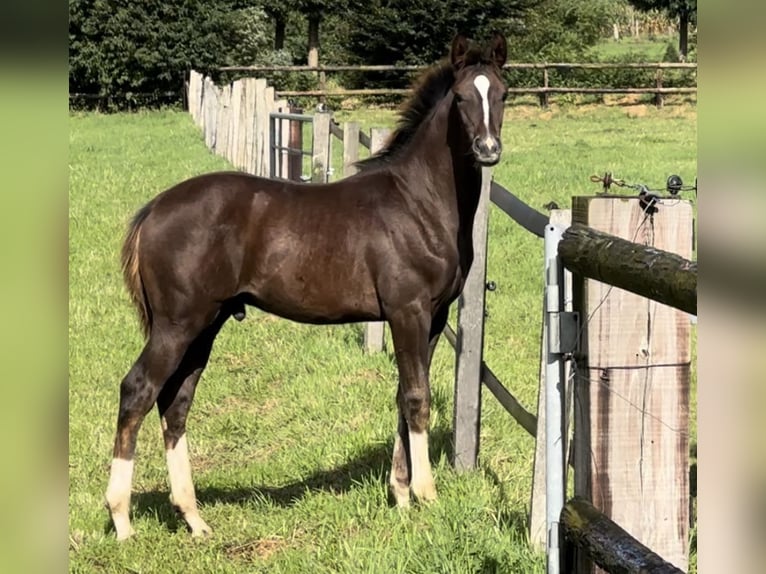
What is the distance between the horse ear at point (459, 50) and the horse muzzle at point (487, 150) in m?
0.49

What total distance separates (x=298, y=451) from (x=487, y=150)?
6.80ft

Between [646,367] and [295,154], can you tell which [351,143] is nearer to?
[646,367]

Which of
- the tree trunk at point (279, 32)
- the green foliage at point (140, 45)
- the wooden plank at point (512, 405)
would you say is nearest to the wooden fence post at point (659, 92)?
the green foliage at point (140, 45)

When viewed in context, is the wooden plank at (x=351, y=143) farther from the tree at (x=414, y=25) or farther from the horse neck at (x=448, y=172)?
the tree at (x=414, y=25)

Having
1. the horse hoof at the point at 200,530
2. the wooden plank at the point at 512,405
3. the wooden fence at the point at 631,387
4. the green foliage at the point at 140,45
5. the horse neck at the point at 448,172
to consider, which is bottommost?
the horse hoof at the point at 200,530

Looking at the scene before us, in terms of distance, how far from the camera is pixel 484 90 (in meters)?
3.82

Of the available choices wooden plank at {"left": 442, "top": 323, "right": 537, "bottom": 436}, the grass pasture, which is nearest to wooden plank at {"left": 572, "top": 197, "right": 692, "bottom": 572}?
the grass pasture

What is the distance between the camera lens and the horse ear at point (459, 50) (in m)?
3.97

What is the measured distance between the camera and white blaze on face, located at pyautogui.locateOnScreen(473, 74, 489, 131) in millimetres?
3783

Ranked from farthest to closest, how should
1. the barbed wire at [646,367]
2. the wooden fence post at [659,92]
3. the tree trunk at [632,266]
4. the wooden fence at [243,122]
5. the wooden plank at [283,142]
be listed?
the wooden fence post at [659,92]
the wooden fence at [243,122]
the wooden plank at [283,142]
the barbed wire at [646,367]
the tree trunk at [632,266]

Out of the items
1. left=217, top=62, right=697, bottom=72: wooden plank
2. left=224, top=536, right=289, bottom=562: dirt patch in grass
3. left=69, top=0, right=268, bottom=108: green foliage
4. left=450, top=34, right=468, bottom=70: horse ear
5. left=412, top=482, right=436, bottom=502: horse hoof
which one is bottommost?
left=224, top=536, right=289, bottom=562: dirt patch in grass

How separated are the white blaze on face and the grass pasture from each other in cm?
165

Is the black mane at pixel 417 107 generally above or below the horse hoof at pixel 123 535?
above

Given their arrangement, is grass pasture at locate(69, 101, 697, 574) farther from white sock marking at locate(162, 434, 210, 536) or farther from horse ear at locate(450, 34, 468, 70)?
horse ear at locate(450, 34, 468, 70)
